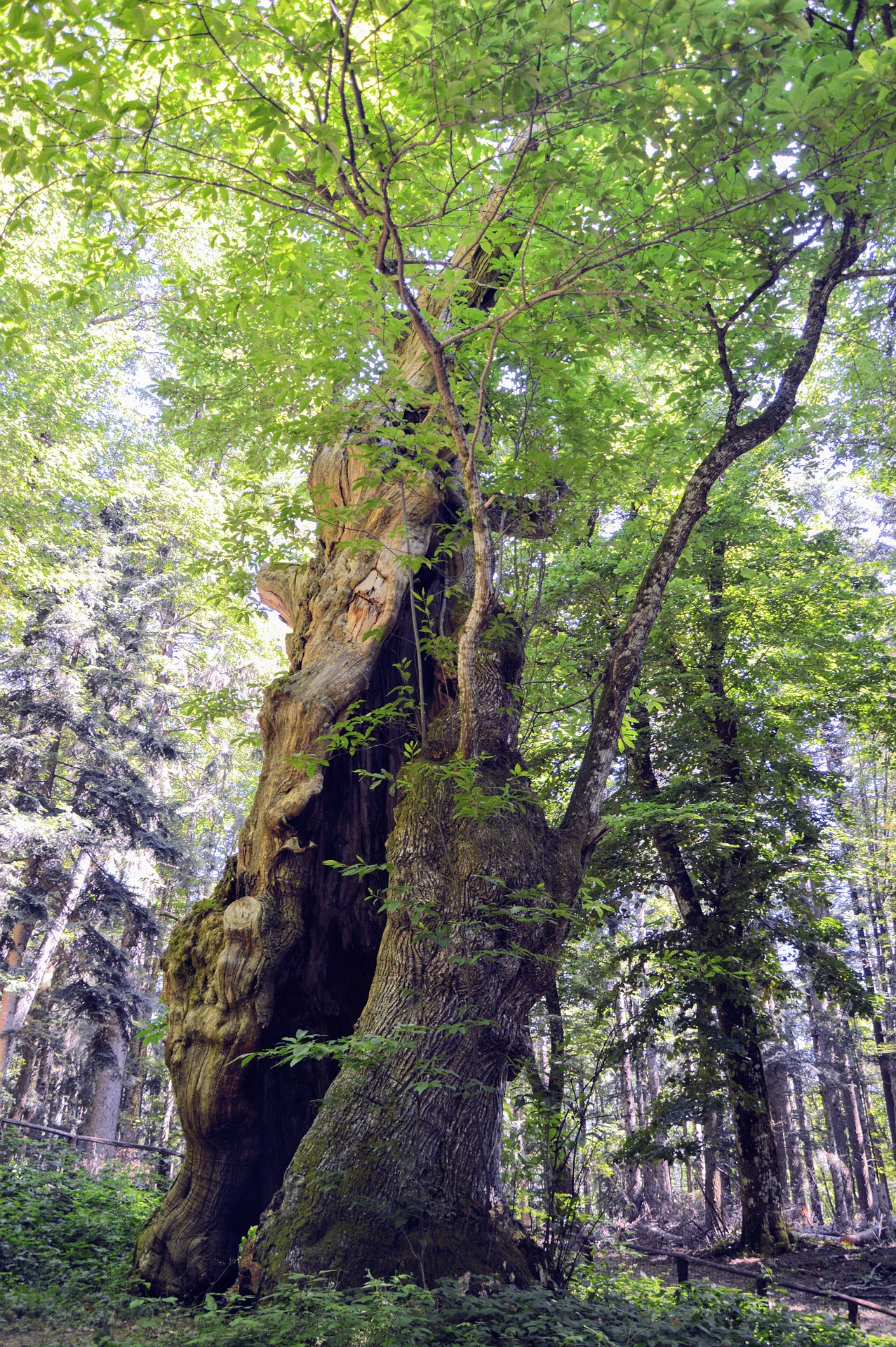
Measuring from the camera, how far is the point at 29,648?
43.1ft

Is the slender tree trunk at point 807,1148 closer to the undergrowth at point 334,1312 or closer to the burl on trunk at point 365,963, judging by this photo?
the undergrowth at point 334,1312

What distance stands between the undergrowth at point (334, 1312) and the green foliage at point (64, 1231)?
2 cm

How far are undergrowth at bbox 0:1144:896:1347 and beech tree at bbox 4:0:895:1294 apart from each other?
40 centimetres

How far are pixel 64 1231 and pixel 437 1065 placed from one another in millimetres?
4694

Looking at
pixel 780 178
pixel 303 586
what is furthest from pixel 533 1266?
pixel 780 178

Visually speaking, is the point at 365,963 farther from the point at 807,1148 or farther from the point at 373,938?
the point at 807,1148

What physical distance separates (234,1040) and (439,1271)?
1937 mm

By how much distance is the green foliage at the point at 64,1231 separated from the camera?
4816mm

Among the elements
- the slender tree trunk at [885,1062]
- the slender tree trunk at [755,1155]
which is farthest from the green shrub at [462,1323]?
the slender tree trunk at [885,1062]

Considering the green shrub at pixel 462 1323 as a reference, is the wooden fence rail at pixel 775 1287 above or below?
below

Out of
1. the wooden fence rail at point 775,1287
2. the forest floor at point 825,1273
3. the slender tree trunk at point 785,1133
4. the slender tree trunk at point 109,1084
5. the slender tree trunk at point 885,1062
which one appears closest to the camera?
the wooden fence rail at point 775,1287

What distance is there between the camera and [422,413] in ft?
22.3

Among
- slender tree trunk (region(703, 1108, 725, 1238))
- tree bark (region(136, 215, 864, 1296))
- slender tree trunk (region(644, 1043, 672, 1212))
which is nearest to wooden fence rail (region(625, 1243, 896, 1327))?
slender tree trunk (region(703, 1108, 725, 1238))

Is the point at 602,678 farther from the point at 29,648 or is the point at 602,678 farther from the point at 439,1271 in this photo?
the point at 29,648
